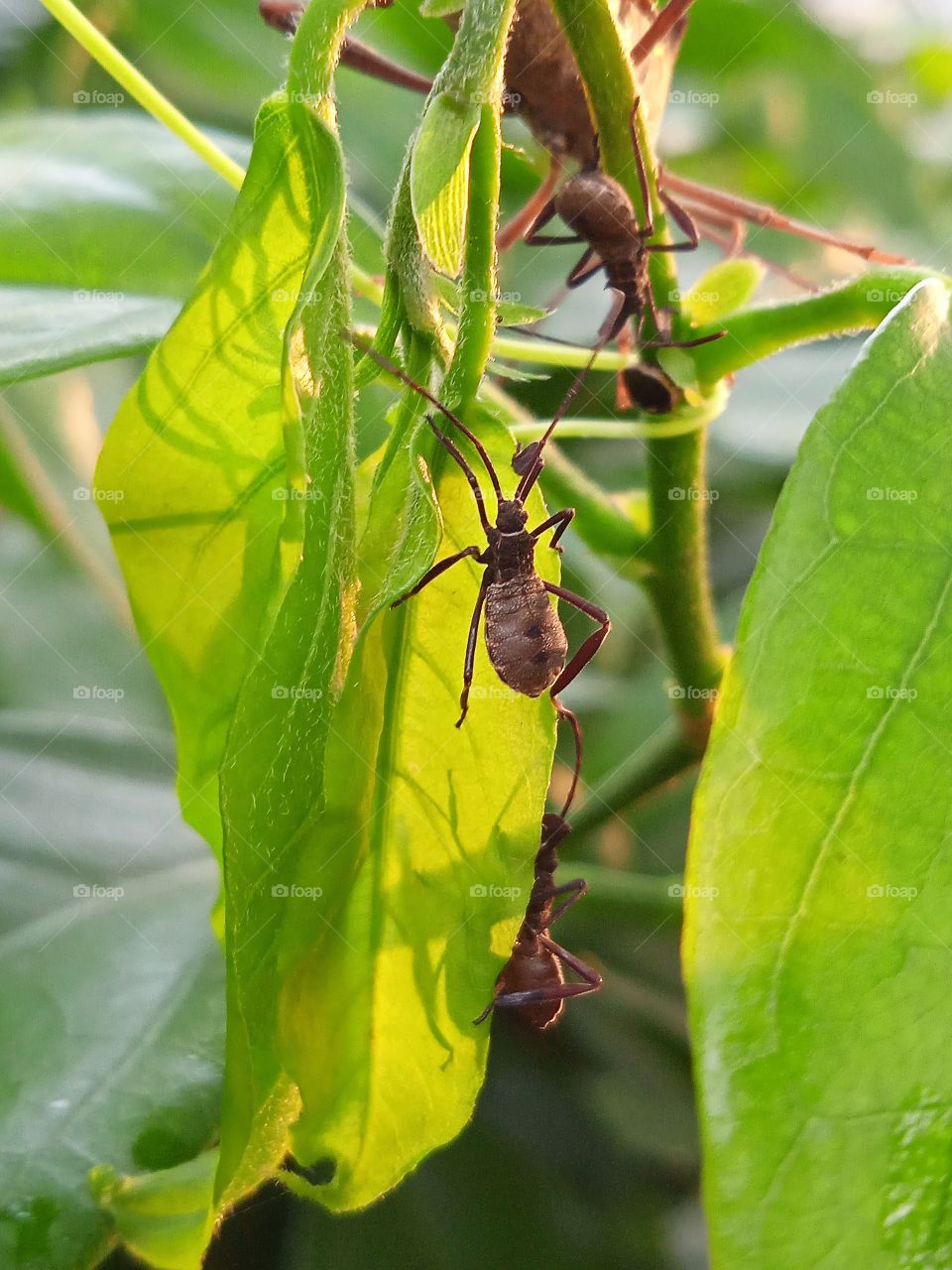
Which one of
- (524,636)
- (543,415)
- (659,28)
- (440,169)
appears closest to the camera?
(440,169)

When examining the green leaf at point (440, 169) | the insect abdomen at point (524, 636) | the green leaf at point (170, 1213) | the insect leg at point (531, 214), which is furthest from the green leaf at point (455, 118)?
the insect leg at point (531, 214)

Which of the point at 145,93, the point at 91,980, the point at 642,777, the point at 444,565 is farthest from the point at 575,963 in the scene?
the point at 145,93

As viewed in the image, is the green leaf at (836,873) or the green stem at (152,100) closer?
the green leaf at (836,873)

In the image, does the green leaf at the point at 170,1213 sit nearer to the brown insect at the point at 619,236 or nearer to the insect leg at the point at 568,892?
the insect leg at the point at 568,892

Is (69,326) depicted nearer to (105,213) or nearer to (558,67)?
(105,213)

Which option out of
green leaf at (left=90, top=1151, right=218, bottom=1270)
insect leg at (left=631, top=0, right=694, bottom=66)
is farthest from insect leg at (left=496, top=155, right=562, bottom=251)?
green leaf at (left=90, top=1151, right=218, bottom=1270)
